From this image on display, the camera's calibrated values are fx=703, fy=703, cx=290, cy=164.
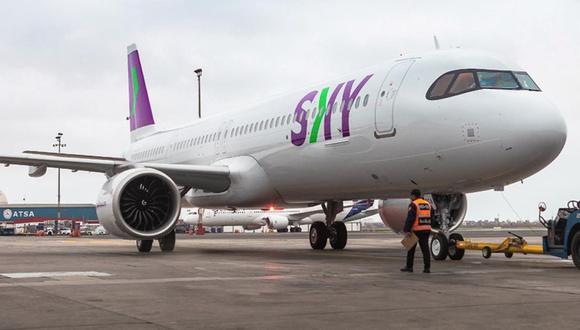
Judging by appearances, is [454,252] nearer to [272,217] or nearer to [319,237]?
[319,237]

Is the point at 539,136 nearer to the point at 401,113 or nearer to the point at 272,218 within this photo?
the point at 401,113

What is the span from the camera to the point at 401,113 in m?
13.1

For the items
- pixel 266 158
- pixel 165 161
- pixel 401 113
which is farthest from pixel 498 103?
pixel 165 161

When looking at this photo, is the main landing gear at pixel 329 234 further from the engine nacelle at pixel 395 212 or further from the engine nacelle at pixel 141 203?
the engine nacelle at pixel 141 203

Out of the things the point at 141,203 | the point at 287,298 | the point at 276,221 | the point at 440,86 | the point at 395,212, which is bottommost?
the point at 287,298

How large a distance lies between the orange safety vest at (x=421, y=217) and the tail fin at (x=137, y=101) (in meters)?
16.9

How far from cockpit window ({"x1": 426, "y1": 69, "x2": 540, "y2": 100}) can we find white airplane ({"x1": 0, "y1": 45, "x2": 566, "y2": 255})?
0.07 ft

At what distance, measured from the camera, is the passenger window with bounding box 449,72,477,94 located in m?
12.5

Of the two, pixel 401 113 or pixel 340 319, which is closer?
pixel 340 319

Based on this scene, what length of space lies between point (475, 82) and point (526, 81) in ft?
3.44

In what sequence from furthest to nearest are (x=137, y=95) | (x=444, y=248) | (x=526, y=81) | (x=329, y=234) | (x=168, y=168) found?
(x=137, y=95) → (x=329, y=234) → (x=168, y=168) → (x=444, y=248) → (x=526, y=81)

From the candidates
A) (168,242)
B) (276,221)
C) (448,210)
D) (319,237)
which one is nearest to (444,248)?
(448,210)

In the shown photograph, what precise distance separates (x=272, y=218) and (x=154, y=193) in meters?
44.2

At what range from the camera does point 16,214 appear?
96.4 m
